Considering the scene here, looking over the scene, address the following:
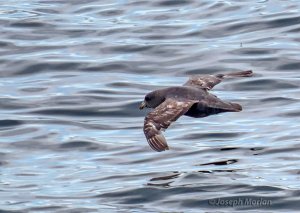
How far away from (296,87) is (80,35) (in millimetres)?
5506

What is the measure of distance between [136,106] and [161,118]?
386 cm

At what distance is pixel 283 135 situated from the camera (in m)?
14.6

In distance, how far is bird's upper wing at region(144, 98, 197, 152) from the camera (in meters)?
12.0

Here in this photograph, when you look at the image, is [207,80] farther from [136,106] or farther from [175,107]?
[175,107]

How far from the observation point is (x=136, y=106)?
54.3 feet

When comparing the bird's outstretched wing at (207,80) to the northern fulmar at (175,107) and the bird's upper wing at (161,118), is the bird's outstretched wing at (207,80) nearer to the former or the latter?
Answer: the northern fulmar at (175,107)

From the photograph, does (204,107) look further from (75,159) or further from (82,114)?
(82,114)

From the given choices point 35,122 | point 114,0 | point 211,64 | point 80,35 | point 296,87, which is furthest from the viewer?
point 114,0

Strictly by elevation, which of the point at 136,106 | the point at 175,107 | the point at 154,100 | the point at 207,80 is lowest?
the point at 136,106

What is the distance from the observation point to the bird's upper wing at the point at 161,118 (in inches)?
474

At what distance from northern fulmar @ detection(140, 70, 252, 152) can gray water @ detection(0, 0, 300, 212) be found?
612 millimetres

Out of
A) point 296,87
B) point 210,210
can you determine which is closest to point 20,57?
point 296,87


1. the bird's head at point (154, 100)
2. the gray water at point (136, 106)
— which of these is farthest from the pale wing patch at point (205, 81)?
the bird's head at point (154, 100)

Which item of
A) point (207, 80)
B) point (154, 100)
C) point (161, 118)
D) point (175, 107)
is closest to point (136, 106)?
point (207, 80)
